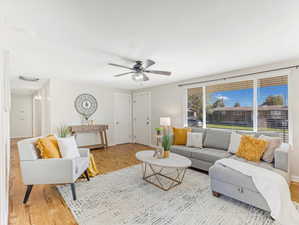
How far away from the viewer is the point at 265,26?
1.69 metres

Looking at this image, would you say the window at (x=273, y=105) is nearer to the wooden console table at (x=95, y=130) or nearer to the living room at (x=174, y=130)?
the living room at (x=174, y=130)

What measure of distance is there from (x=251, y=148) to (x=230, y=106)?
1374 millimetres

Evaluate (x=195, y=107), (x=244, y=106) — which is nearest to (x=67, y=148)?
(x=195, y=107)

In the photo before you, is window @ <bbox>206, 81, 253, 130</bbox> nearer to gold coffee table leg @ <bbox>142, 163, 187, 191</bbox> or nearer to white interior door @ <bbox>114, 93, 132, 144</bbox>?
gold coffee table leg @ <bbox>142, 163, 187, 191</bbox>

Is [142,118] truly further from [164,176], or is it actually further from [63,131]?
[164,176]

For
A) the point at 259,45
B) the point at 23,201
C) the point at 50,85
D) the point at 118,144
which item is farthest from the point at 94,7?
the point at 118,144

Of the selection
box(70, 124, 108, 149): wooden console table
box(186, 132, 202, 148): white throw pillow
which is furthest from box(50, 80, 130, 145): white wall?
box(186, 132, 202, 148): white throw pillow

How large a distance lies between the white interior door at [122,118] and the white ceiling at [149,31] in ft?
9.69

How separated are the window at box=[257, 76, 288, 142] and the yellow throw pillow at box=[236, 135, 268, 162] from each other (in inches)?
30.0

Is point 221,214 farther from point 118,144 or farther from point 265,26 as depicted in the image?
point 118,144

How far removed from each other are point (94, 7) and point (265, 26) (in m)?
1.88

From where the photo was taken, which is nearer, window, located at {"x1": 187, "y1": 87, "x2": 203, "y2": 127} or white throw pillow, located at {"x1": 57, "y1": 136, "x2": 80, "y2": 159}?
white throw pillow, located at {"x1": 57, "y1": 136, "x2": 80, "y2": 159}

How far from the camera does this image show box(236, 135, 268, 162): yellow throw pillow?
2.43m

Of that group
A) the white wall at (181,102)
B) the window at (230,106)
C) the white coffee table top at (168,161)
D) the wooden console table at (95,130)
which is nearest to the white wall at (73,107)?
the wooden console table at (95,130)
